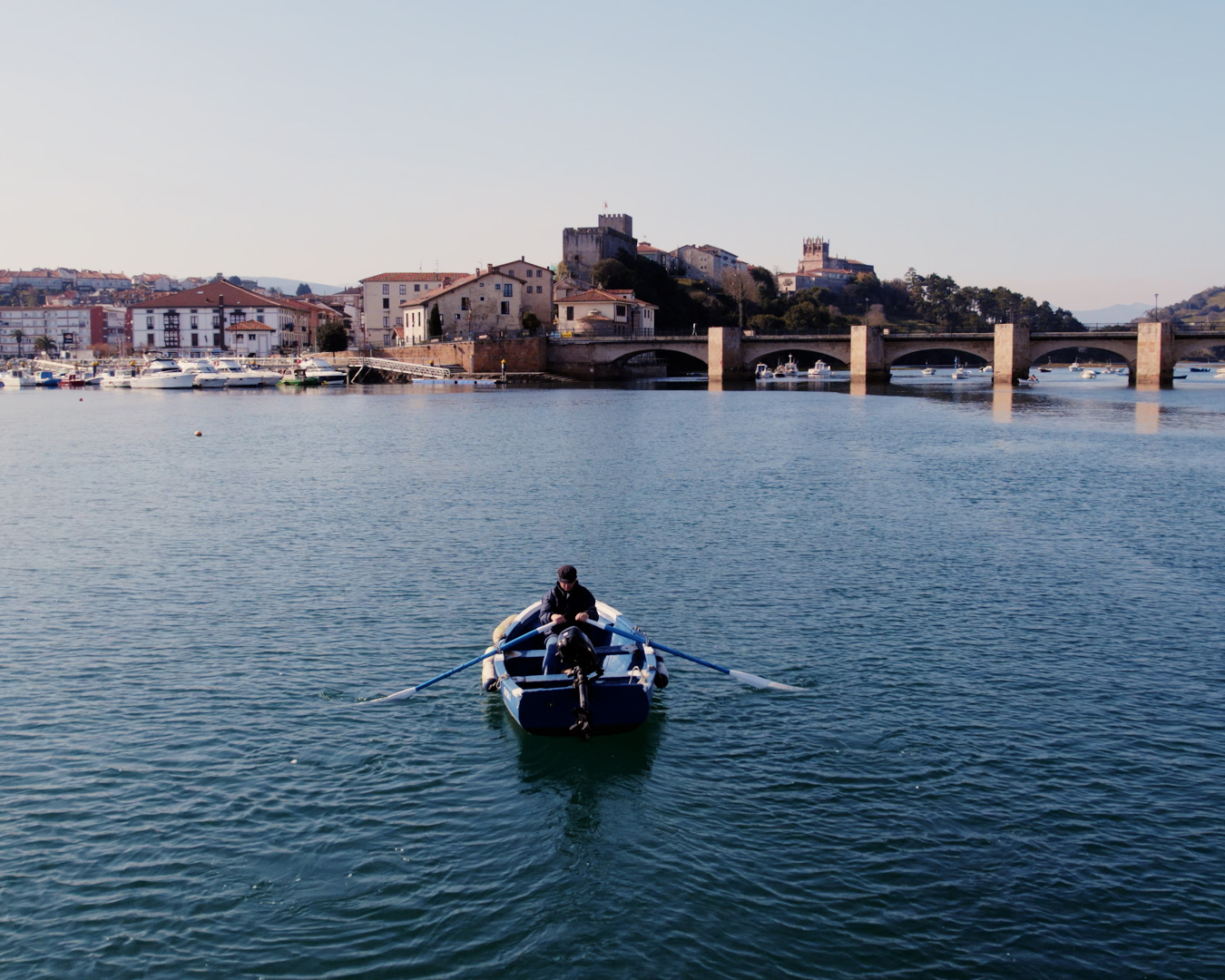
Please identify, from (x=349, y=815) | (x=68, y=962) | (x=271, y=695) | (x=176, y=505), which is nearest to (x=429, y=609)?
(x=271, y=695)

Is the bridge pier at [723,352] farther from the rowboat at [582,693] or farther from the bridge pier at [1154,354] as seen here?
the rowboat at [582,693]

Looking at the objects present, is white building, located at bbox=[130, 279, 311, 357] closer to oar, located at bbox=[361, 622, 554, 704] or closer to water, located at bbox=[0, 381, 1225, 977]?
water, located at bbox=[0, 381, 1225, 977]

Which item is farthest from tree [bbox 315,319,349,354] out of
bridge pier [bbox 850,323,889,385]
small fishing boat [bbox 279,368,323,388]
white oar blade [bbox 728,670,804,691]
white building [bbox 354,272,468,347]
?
white oar blade [bbox 728,670,804,691]

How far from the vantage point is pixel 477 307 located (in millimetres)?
125438

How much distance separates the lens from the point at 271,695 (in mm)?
15617

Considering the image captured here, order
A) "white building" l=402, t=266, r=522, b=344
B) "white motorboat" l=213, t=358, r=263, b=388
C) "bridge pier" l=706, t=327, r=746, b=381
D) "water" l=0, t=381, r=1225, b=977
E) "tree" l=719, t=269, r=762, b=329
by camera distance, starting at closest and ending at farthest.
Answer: "water" l=0, t=381, r=1225, b=977 < "white motorboat" l=213, t=358, r=263, b=388 < "bridge pier" l=706, t=327, r=746, b=381 < "white building" l=402, t=266, r=522, b=344 < "tree" l=719, t=269, r=762, b=329

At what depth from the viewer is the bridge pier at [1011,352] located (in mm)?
102062

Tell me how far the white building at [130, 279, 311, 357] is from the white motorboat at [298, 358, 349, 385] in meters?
32.4

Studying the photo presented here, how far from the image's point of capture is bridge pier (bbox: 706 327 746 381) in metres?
115

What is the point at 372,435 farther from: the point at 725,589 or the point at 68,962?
the point at 68,962

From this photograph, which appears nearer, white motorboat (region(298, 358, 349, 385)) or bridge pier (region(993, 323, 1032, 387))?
bridge pier (region(993, 323, 1032, 387))

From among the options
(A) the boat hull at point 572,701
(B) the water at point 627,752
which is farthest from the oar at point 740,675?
(A) the boat hull at point 572,701

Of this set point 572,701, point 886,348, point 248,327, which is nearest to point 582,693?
point 572,701

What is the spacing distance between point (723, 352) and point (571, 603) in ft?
335
